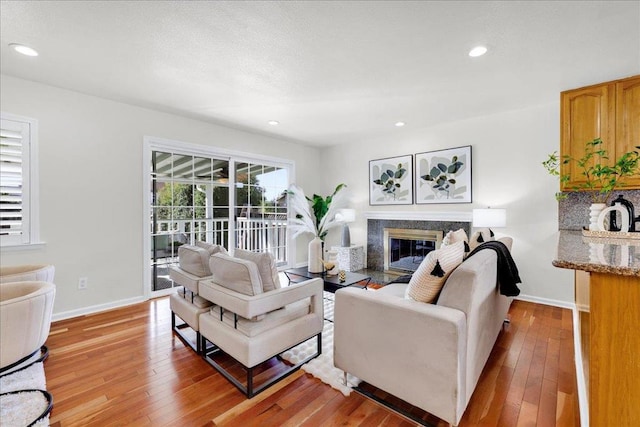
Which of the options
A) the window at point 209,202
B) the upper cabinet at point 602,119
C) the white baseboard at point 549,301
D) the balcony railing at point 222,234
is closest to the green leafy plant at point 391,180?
the window at point 209,202

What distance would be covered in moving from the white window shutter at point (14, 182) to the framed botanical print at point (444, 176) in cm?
484

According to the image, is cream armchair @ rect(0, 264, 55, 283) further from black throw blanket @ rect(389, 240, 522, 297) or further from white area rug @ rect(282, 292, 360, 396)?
black throw blanket @ rect(389, 240, 522, 297)

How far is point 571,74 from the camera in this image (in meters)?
2.70

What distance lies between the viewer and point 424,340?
4.84ft

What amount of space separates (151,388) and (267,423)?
0.89 meters

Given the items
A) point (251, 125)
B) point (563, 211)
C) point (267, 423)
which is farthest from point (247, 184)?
point (563, 211)

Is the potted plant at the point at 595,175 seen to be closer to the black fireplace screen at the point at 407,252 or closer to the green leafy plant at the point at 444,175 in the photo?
the green leafy plant at the point at 444,175

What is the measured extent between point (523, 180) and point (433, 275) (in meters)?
2.90

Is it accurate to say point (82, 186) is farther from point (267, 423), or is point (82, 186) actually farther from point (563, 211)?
point (563, 211)

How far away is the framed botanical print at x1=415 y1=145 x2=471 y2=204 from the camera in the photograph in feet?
13.3

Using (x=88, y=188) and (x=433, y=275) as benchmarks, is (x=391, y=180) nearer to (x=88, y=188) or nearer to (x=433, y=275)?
(x=433, y=275)

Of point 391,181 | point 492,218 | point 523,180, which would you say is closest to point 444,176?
point 391,181

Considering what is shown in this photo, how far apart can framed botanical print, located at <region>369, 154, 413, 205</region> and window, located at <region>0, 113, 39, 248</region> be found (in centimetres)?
448

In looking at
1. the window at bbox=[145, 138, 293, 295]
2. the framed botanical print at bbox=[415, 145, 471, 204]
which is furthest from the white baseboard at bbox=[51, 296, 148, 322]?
the framed botanical print at bbox=[415, 145, 471, 204]
